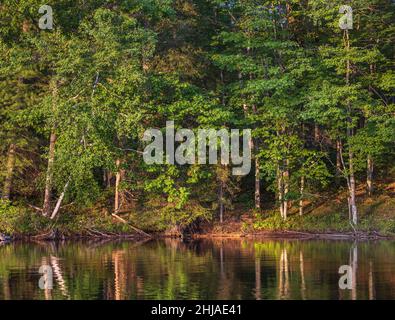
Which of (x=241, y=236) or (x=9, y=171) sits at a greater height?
(x=9, y=171)

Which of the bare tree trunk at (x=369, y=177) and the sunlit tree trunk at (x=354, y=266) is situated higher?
the bare tree trunk at (x=369, y=177)

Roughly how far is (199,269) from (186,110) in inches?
604

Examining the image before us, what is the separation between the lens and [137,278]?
83.2 ft

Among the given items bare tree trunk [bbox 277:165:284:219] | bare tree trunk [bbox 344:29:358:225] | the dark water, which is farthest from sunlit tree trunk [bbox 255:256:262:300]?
bare tree trunk [bbox 277:165:284:219]

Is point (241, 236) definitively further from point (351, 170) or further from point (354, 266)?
point (354, 266)

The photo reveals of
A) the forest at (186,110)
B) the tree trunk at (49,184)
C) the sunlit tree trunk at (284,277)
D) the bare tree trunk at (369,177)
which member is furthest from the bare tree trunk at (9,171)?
the bare tree trunk at (369,177)

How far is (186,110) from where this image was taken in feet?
137

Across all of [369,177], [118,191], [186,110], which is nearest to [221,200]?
[186,110]

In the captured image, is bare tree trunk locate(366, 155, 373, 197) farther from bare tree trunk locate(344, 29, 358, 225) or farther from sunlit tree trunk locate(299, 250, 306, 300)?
sunlit tree trunk locate(299, 250, 306, 300)

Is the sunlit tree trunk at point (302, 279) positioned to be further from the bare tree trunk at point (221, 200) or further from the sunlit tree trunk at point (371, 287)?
the bare tree trunk at point (221, 200)

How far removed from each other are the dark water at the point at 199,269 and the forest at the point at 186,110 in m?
4.08

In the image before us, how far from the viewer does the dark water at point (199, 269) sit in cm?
2223
